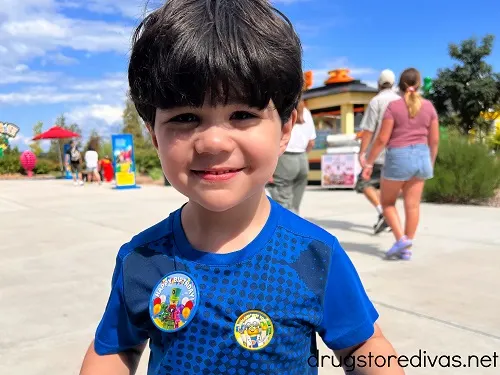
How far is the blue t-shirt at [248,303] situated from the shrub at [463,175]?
7624 mm

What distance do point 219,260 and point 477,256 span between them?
3.78 m

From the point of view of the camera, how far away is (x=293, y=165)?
5098 millimetres

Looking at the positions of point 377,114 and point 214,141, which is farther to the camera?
point 377,114

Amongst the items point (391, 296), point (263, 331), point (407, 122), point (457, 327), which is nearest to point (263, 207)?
point (263, 331)

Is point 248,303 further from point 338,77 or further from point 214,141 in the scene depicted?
point 338,77

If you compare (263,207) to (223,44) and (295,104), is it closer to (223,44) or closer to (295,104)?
(295,104)

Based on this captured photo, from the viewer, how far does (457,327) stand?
284 cm

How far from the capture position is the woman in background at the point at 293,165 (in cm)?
506

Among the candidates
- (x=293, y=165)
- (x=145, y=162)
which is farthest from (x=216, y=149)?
(x=145, y=162)

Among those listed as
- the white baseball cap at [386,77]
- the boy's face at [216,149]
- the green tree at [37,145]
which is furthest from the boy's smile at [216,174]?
the green tree at [37,145]

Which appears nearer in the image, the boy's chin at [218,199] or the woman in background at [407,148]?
the boy's chin at [218,199]

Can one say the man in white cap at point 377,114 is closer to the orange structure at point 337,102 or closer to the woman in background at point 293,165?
the woman in background at point 293,165

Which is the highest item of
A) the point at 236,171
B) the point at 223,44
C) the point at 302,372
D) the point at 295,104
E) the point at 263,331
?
the point at 223,44

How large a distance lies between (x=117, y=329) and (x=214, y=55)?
0.71 meters
